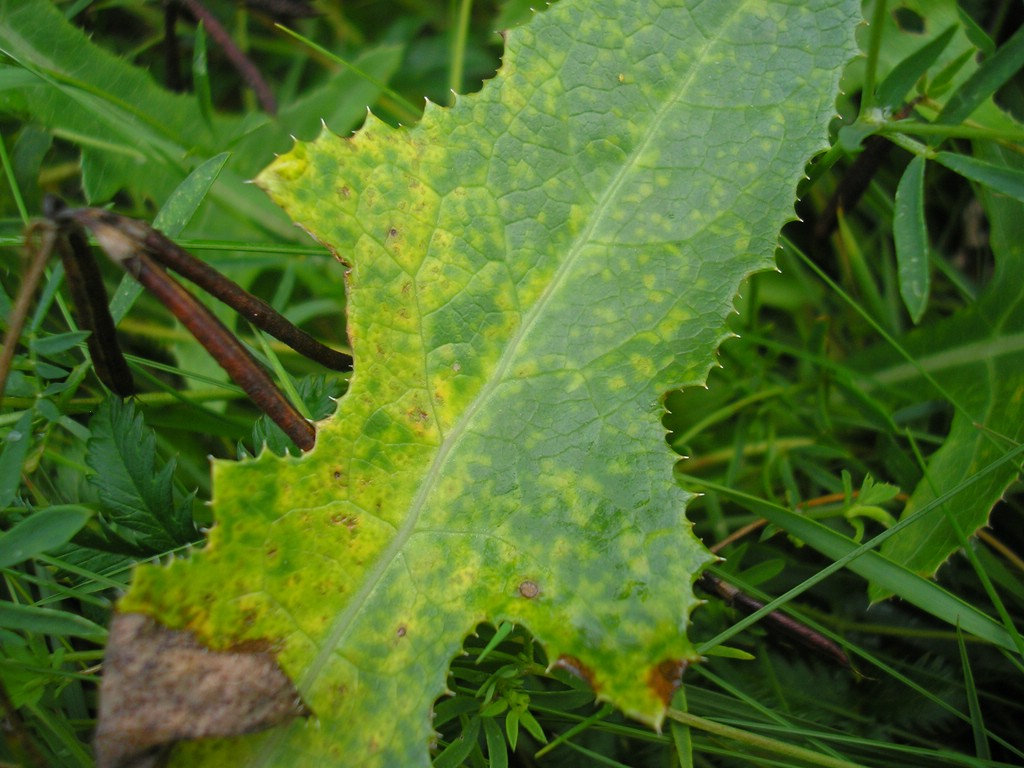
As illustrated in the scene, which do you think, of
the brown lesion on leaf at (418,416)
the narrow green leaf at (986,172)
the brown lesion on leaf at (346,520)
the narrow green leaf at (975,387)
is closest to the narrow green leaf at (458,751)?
the brown lesion on leaf at (346,520)

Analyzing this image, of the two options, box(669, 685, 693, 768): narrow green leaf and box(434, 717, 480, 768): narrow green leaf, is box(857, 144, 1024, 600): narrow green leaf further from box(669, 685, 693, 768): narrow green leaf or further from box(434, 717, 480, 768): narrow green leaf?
box(434, 717, 480, 768): narrow green leaf

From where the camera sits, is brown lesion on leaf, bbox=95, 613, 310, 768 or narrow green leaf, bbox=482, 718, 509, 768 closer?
brown lesion on leaf, bbox=95, 613, 310, 768

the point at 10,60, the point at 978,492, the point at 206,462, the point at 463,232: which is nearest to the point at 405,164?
the point at 463,232

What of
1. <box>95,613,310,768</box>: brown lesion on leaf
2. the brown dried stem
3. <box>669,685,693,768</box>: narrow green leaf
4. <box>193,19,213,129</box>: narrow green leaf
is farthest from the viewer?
<box>193,19,213,129</box>: narrow green leaf

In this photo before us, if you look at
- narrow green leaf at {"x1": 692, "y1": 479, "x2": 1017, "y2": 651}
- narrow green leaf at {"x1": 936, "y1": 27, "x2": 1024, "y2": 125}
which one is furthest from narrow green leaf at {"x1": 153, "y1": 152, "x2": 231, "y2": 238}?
narrow green leaf at {"x1": 936, "y1": 27, "x2": 1024, "y2": 125}

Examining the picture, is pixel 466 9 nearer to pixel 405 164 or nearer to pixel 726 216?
pixel 405 164

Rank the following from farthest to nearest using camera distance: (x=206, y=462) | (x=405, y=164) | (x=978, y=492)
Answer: (x=206, y=462) < (x=978, y=492) < (x=405, y=164)

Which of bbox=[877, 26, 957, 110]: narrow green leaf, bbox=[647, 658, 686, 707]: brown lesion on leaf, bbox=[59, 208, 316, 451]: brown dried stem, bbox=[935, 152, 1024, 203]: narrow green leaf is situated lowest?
bbox=[647, 658, 686, 707]: brown lesion on leaf

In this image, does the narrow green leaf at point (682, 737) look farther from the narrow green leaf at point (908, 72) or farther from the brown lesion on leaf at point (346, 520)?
the narrow green leaf at point (908, 72)
